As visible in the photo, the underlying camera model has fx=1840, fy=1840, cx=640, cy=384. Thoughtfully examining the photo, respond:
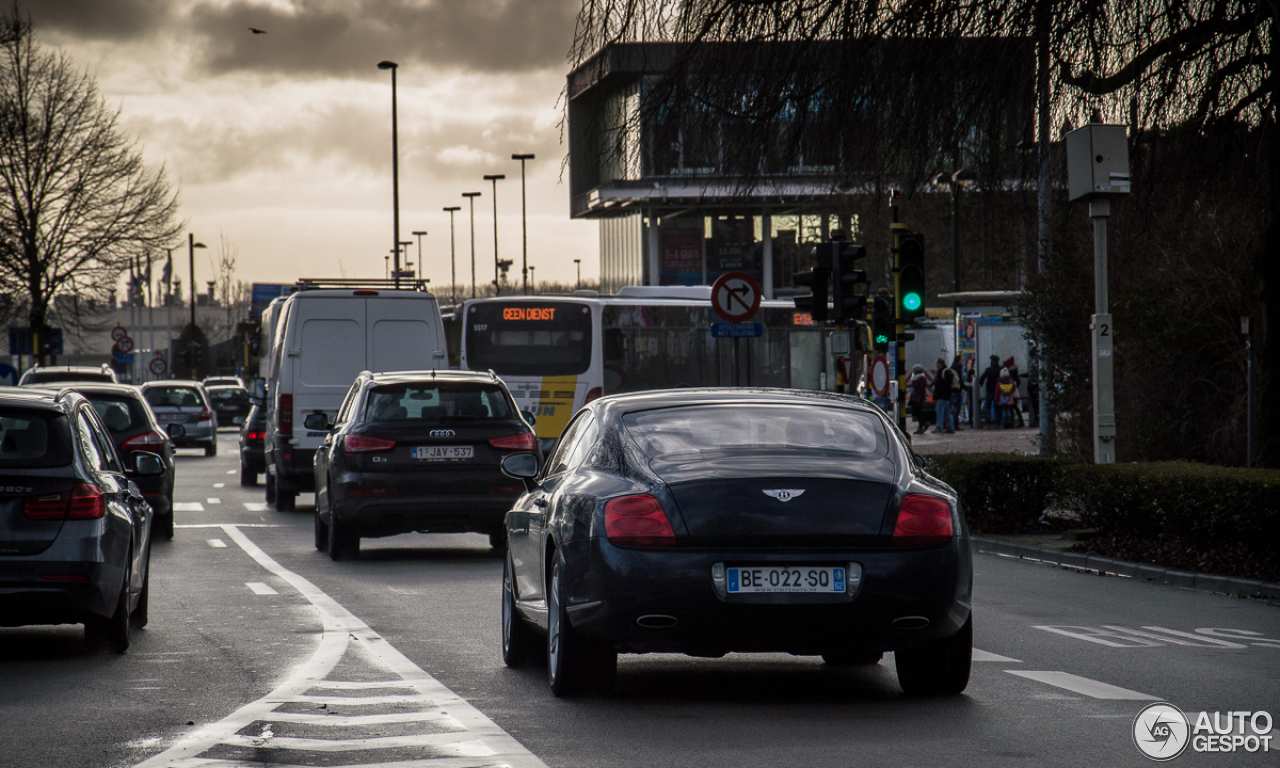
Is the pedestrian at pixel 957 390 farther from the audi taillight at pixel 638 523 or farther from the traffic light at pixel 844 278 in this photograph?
the audi taillight at pixel 638 523

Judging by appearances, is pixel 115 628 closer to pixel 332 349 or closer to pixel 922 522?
pixel 922 522

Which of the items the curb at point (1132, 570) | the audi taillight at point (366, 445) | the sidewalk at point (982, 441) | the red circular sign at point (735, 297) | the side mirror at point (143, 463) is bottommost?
the curb at point (1132, 570)

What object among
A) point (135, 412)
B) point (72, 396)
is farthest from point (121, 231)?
point (72, 396)

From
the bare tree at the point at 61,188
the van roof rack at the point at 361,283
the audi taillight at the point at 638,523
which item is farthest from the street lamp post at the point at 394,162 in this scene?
the audi taillight at the point at 638,523

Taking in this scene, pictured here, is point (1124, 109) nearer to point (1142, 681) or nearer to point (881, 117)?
point (881, 117)

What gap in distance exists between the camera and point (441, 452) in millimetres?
16984

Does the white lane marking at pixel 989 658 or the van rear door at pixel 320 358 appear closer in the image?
the white lane marking at pixel 989 658

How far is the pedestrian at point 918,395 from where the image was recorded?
48594 mm

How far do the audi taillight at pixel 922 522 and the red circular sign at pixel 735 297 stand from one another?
53.7 ft

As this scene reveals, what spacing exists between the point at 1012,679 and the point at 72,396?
574cm

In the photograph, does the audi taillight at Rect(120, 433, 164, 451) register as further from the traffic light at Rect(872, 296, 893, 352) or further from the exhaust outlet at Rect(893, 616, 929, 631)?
the exhaust outlet at Rect(893, 616, 929, 631)

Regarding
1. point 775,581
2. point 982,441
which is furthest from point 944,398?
point 775,581

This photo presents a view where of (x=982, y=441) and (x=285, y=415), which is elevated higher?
(x=285, y=415)

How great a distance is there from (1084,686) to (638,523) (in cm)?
254
